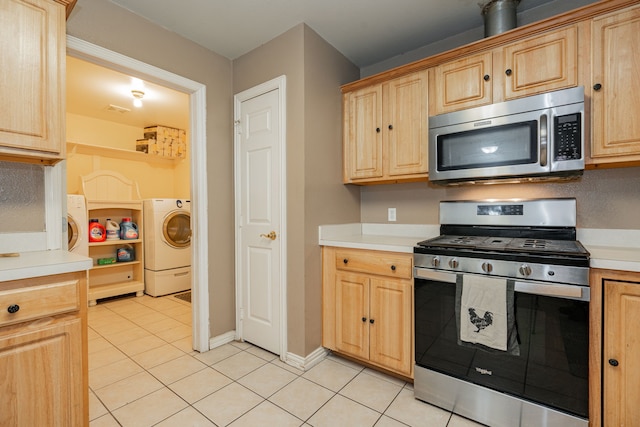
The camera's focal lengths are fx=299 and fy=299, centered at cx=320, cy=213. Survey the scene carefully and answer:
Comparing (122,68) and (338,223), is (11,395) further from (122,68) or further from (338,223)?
(338,223)

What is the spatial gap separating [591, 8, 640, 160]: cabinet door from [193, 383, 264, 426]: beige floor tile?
238 cm

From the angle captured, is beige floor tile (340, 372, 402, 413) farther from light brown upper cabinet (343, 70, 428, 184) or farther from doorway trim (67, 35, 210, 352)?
light brown upper cabinet (343, 70, 428, 184)

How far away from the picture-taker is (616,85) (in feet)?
5.06

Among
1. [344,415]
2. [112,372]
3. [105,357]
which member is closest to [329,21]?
[344,415]

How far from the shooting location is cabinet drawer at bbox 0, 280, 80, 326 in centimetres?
114

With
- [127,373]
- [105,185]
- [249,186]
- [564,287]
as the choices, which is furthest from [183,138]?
[564,287]

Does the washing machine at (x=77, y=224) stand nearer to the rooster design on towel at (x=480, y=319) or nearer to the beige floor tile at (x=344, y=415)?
the beige floor tile at (x=344, y=415)

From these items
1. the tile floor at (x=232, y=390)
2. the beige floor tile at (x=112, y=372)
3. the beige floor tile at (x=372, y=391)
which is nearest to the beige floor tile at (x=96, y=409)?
the tile floor at (x=232, y=390)

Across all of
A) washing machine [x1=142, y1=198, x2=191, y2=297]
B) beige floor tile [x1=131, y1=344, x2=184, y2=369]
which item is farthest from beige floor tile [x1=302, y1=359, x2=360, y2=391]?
washing machine [x1=142, y1=198, x2=191, y2=297]

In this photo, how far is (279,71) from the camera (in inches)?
89.4

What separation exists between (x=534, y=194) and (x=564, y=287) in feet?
2.72

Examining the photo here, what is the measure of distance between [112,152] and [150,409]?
3821 millimetres

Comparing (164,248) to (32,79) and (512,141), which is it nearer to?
(32,79)

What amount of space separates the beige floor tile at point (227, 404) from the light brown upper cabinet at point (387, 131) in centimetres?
171
